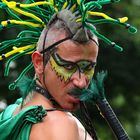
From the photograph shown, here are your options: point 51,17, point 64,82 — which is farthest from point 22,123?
point 51,17

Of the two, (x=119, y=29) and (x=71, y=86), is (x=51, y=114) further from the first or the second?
(x=119, y=29)

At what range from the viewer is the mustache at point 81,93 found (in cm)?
428

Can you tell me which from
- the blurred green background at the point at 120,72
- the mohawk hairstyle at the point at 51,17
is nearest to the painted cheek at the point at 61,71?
the mohawk hairstyle at the point at 51,17

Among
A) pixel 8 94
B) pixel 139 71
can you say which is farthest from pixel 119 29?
pixel 8 94

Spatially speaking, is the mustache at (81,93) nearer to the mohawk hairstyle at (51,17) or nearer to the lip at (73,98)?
the lip at (73,98)

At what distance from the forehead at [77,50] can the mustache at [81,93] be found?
0.17m

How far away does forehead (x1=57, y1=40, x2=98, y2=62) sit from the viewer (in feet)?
14.1

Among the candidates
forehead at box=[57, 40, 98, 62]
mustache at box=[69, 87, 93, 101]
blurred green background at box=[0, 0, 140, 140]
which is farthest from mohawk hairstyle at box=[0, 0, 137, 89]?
blurred green background at box=[0, 0, 140, 140]

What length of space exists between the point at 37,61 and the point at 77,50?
0.87 feet

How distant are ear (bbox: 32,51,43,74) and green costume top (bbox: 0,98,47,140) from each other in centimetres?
28

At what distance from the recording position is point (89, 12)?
450 cm

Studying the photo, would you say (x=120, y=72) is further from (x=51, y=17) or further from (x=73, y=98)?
(x=73, y=98)

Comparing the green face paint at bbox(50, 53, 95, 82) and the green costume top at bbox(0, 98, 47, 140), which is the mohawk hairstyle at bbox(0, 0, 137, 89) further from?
the green costume top at bbox(0, 98, 47, 140)

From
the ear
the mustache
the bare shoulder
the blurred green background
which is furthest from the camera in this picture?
the blurred green background
